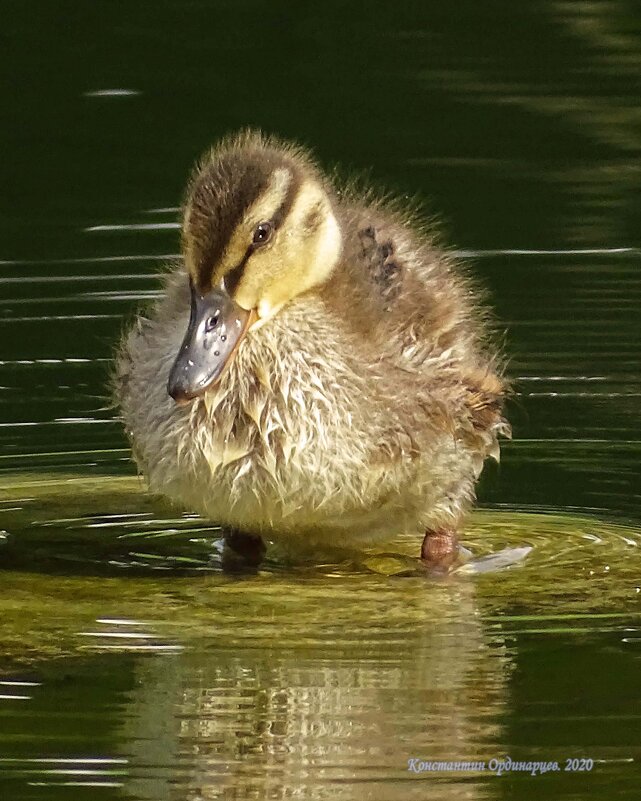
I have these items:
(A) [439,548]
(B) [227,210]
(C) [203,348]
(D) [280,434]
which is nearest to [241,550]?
(A) [439,548]

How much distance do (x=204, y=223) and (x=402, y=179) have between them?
5443 millimetres

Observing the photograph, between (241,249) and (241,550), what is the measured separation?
119cm

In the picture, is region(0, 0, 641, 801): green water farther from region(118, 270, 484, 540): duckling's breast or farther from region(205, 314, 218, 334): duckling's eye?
region(205, 314, 218, 334): duckling's eye

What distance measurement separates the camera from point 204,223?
6859mm

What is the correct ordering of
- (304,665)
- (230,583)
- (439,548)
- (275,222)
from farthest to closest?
1. (439,548)
2. (230,583)
3. (275,222)
4. (304,665)

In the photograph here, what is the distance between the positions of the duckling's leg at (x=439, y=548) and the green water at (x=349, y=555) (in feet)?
0.27

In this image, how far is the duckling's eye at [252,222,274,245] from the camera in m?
7.00

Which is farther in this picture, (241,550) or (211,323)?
(241,550)

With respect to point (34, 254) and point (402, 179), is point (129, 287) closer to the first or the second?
point (34, 254)

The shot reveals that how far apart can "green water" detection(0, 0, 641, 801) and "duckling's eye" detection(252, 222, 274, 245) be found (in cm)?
109

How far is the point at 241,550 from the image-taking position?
25.2 ft

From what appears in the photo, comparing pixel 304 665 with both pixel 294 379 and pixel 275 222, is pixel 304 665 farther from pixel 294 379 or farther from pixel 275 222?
pixel 275 222

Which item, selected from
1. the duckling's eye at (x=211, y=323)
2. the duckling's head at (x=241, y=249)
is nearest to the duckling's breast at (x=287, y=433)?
the duckling's head at (x=241, y=249)

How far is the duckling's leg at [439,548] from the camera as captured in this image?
762cm
